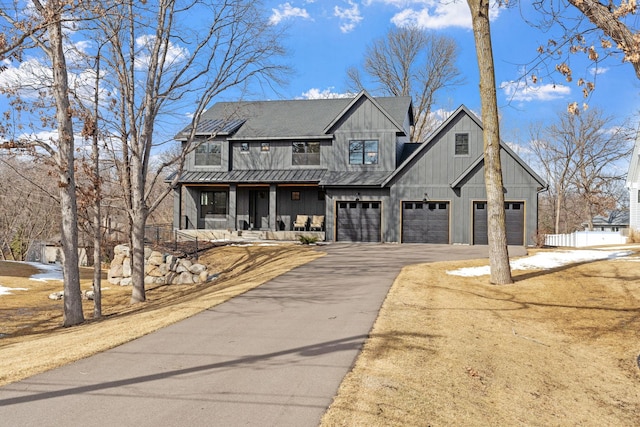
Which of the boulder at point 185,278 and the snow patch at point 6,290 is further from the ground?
the boulder at point 185,278

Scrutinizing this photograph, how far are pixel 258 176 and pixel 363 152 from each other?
6.34m

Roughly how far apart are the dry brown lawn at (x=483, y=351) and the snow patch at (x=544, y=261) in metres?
0.98

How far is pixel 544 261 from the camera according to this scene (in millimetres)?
16625

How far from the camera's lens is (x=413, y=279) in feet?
44.0

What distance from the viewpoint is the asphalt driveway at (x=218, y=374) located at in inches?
186

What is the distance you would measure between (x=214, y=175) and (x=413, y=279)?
19.0 m

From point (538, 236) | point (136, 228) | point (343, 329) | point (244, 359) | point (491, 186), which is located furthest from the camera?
point (538, 236)

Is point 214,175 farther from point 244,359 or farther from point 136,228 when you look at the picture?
point 244,359

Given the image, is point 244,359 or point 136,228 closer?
point 244,359

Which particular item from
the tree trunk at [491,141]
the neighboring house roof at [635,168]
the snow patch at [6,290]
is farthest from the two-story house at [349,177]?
the neighboring house roof at [635,168]

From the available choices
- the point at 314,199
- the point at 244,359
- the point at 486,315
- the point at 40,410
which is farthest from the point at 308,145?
the point at 40,410

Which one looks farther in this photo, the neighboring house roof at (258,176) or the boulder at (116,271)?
the neighboring house roof at (258,176)

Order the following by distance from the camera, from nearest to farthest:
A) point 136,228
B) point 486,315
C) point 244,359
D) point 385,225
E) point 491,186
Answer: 1. point 244,359
2. point 486,315
3. point 491,186
4. point 136,228
5. point 385,225

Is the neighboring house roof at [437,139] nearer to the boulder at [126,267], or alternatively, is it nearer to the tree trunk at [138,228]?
the tree trunk at [138,228]
